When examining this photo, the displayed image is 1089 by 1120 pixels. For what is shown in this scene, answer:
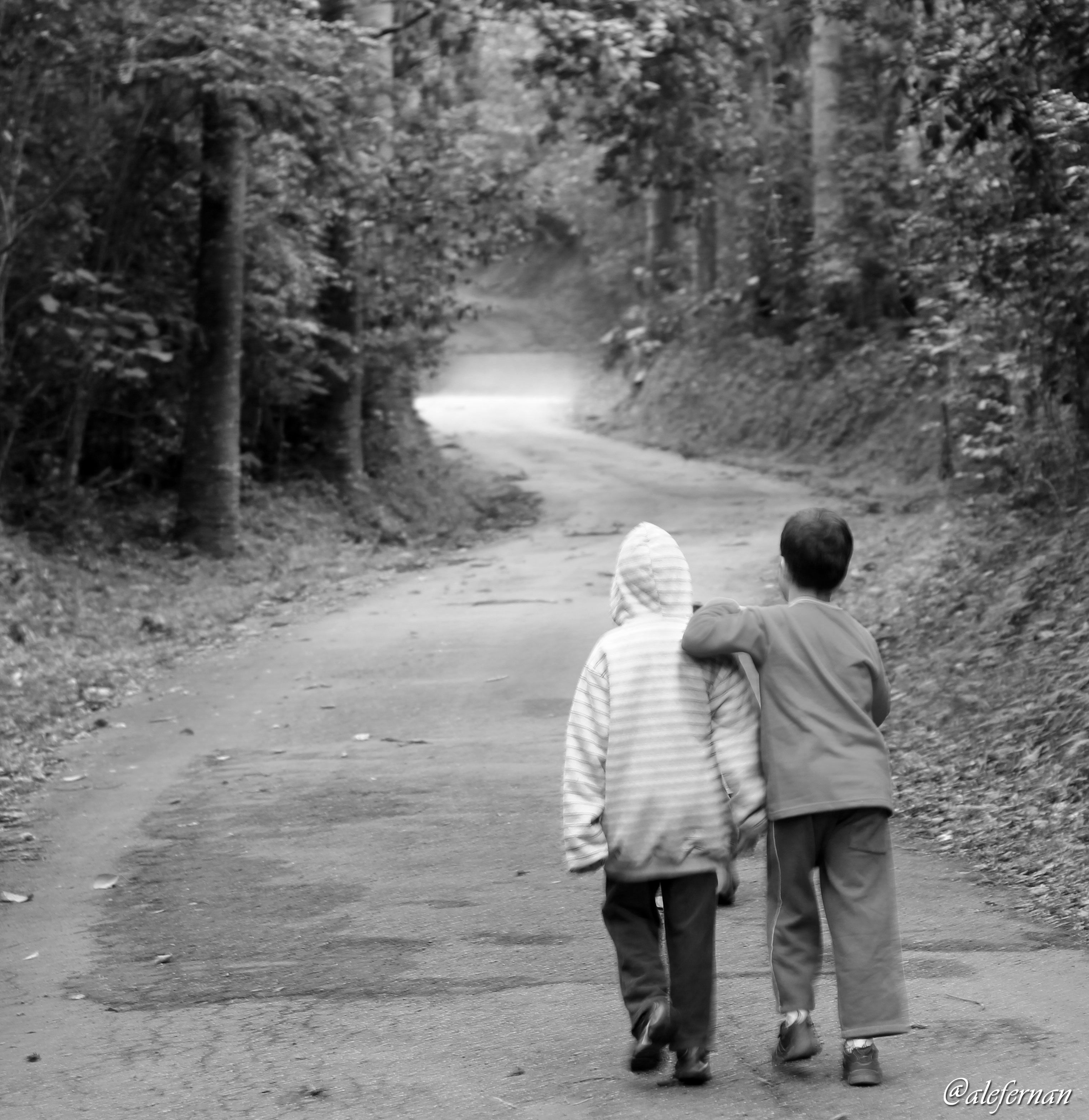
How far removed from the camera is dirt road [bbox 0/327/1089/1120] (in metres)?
4.84

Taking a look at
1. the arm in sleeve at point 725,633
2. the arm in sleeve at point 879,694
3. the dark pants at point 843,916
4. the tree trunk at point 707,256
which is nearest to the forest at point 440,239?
the arm in sleeve at point 879,694

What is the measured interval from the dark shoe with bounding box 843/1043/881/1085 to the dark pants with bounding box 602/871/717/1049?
41cm

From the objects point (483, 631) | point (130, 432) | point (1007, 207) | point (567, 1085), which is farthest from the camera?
point (130, 432)

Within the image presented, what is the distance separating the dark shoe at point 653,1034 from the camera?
478 cm

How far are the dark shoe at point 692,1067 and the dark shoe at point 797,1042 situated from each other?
0.77 ft

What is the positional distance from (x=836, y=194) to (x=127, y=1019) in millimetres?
26346

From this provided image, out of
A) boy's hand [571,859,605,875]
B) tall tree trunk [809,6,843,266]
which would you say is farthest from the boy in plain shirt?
tall tree trunk [809,6,843,266]

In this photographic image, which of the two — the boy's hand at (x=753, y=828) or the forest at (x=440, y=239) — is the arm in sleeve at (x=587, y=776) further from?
the forest at (x=440, y=239)

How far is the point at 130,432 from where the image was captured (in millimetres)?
20703

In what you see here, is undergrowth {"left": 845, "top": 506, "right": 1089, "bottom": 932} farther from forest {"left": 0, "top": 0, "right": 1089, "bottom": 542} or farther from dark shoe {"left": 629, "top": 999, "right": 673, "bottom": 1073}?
dark shoe {"left": 629, "top": 999, "right": 673, "bottom": 1073}

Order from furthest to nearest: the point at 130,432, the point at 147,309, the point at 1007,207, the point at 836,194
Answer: the point at 836,194 < the point at 130,432 < the point at 147,309 < the point at 1007,207

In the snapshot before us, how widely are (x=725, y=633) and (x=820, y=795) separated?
55cm

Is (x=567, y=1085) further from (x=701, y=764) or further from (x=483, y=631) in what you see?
(x=483, y=631)

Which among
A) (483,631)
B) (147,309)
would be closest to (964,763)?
(483,631)
